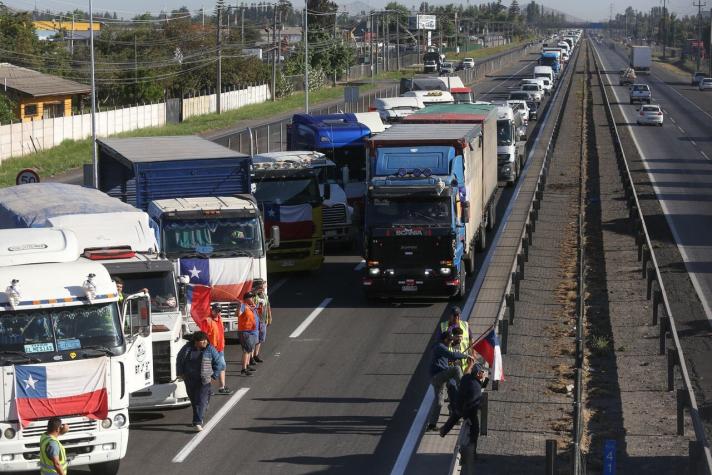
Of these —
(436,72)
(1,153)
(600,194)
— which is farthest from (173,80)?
(600,194)

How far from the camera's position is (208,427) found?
17.7 m

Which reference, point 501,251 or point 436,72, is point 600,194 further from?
point 436,72

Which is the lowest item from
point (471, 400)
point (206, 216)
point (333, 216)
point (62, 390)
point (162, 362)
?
point (333, 216)

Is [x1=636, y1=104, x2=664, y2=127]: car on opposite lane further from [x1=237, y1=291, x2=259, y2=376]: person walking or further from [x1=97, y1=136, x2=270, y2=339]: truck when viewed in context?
[x1=237, y1=291, x2=259, y2=376]: person walking

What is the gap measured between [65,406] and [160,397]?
133 inches

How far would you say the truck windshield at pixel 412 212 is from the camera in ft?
85.1

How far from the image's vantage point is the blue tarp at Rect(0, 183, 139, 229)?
21250mm

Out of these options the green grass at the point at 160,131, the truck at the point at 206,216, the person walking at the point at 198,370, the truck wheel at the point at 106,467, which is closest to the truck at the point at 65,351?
the truck wheel at the point at 106,467

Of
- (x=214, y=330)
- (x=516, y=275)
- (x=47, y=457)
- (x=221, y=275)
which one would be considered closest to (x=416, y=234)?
(x=516, y=275)

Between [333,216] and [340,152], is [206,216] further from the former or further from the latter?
[340,152]

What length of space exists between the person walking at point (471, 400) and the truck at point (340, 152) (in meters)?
16.7

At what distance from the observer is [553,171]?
53.0 metres

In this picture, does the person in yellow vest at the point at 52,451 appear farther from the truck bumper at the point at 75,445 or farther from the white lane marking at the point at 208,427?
the white lane marking at the point at 208,427

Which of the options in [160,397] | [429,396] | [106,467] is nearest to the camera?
[106,467]
